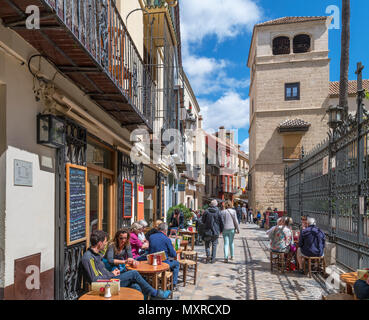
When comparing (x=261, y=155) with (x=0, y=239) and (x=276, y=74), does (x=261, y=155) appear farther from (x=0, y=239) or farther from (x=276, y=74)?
(x=0, y=239)

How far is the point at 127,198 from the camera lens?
8367 millimetres

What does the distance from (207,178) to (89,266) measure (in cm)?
3992

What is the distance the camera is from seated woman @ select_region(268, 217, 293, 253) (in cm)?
796

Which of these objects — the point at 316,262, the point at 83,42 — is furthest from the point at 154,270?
the point at 316,262

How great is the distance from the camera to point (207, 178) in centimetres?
4400

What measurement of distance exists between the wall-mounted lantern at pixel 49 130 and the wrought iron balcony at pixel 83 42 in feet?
2.23

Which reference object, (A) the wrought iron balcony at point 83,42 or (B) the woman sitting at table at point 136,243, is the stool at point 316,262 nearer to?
(B) the woman sitting at table at point 136,243

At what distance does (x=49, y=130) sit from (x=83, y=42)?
46.1 inches

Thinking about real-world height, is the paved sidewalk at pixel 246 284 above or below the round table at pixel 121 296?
below

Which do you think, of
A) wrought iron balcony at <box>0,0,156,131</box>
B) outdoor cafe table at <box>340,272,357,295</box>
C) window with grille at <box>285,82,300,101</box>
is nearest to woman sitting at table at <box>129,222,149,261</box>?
wrought iron balcony at <box>0,0,156,131</box>

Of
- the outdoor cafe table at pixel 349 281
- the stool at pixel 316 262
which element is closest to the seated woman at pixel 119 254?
the outdoor cafe table at pixel 349 281

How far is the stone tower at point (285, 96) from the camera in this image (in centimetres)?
2634

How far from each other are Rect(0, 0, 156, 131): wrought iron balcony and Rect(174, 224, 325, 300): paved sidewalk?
3676 mm
